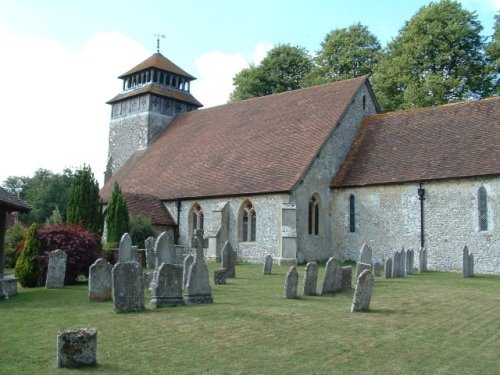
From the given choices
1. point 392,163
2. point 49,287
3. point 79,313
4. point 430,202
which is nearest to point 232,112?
point 392,163

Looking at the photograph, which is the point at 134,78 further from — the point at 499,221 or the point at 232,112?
the point at 499,221

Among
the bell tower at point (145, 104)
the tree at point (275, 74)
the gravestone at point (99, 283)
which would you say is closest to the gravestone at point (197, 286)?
the gravestone at point (99, 283)

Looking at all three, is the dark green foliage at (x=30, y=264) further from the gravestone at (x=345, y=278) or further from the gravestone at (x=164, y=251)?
the gravestone at (x=345, y=278)

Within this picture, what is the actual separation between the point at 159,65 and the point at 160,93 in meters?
2.08

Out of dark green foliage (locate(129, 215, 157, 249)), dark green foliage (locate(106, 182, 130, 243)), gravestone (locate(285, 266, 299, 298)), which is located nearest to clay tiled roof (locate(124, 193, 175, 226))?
dark green foliage (locate(129, 215, 157, 249))

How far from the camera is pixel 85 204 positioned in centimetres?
2417

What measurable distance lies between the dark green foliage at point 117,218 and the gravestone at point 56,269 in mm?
8095

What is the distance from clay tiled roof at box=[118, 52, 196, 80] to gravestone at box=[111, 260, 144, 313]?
27.3 m

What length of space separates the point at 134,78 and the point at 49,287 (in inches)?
944

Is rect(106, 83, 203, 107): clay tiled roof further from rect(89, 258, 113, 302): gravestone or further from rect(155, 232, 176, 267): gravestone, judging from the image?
rect(89, 258, 113, 302): gravestone

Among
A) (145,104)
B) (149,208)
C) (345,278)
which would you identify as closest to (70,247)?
(345,278)

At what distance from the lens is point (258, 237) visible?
24.8 meters

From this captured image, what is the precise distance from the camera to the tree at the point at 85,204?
24.0 metres

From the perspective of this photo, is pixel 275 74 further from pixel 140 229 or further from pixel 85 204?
pixel 85 204
